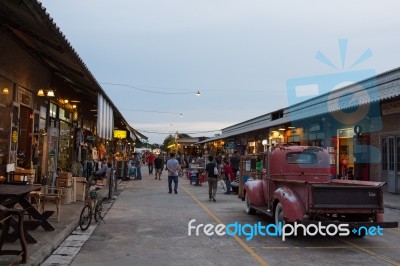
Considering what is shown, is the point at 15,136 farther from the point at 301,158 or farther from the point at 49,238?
the point at 301,158

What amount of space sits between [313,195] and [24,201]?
536 cm

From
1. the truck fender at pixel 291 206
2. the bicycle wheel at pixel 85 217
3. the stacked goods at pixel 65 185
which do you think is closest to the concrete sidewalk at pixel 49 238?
the bicycle wheel at pixel 85 217

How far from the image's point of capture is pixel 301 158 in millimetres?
11578

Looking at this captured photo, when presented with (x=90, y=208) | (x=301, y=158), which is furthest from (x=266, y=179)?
(x=90, y=208)

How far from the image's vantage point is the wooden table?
758 centimetres

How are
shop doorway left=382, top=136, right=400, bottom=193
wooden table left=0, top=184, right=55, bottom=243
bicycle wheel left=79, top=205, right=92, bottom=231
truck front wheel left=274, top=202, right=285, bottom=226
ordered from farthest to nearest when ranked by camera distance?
shop doorway left=382, top=136, right=400, bottom=193 → bicycle wheel left=79, top=205, right=92, bottom=231 → truck front wheel left=274, top=202, right=285, bottom=226 → wooden table left=0, top=184, right=55, bottom=243

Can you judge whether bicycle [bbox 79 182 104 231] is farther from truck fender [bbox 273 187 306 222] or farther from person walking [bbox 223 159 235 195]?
person walking [bbox 223 159 235 195]

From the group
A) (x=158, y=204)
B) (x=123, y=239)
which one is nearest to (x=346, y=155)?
(x=158, y=204)

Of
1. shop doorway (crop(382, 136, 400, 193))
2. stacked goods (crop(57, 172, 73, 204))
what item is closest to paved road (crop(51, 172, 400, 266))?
stacked goods (crop(57, 172, 73, 204))

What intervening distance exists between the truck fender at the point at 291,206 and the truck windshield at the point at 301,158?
184cm

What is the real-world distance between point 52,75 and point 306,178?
11.1m

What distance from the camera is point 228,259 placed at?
25.2 feet

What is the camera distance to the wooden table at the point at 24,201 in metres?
7.58

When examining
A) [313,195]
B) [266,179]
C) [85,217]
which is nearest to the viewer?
[313,195]
